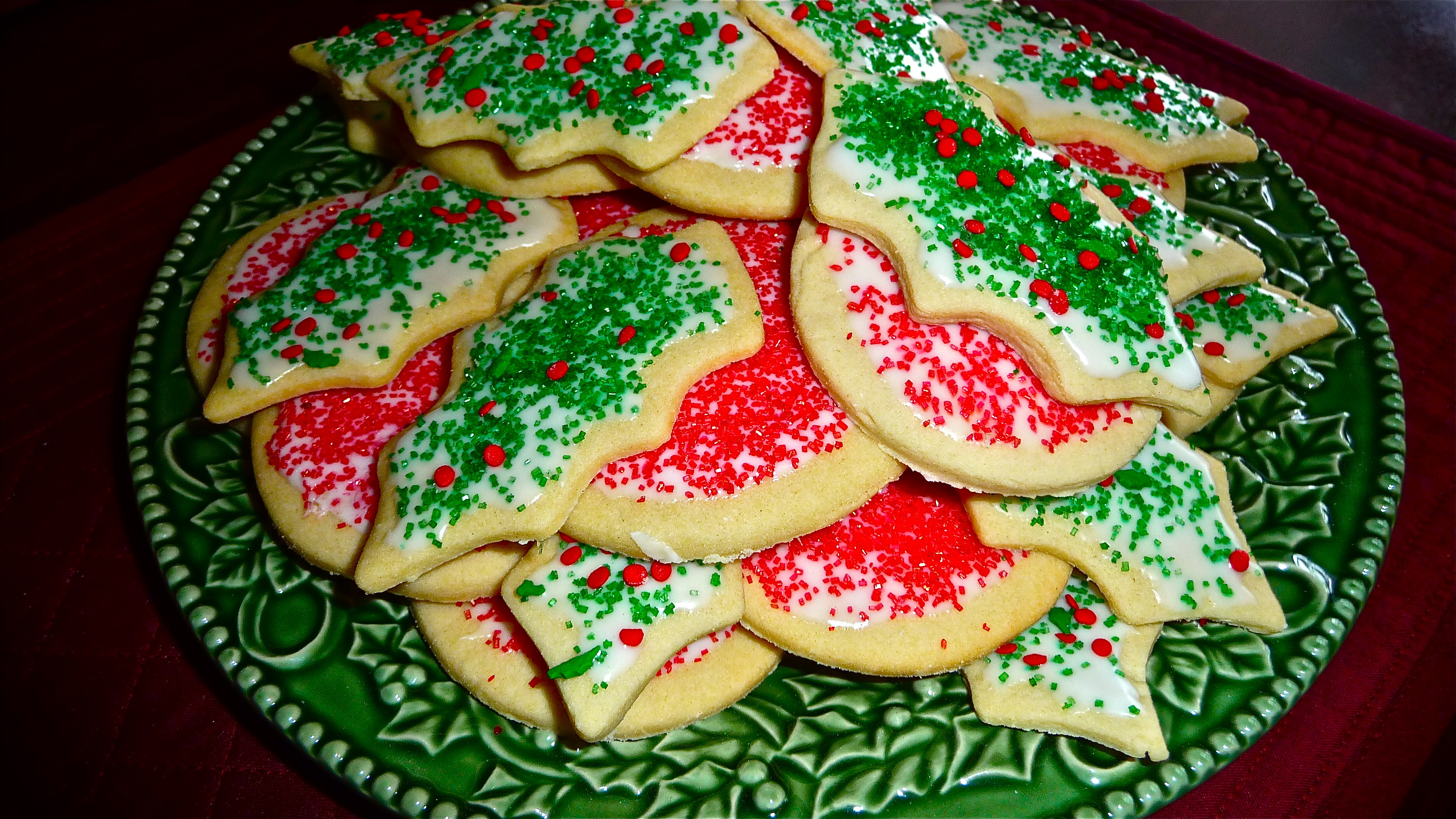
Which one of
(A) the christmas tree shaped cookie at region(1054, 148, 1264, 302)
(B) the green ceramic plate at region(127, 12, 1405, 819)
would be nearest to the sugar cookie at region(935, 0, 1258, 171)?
(A) the christmas tree shaped cookie at region(1054, 148, 1264, 302)

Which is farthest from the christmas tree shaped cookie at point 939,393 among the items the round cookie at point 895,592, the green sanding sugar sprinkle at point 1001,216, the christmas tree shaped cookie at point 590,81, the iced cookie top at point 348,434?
the iced cookie top at point 348,434

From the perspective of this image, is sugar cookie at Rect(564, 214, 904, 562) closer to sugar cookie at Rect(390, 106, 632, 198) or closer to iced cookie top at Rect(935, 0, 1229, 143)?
sugar cookie at Rect(390, 106, 632, 198)

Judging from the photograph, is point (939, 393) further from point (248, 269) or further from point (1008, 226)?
point (248, 269)

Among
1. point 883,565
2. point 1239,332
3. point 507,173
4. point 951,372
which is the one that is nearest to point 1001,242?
point 951,372

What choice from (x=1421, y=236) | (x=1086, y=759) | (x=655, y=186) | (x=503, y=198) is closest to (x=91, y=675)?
(x=503, y=198)

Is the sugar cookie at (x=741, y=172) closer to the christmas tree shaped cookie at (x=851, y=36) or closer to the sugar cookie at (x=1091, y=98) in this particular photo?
the christmas tree shaped cookie at (x=851, y=36)
